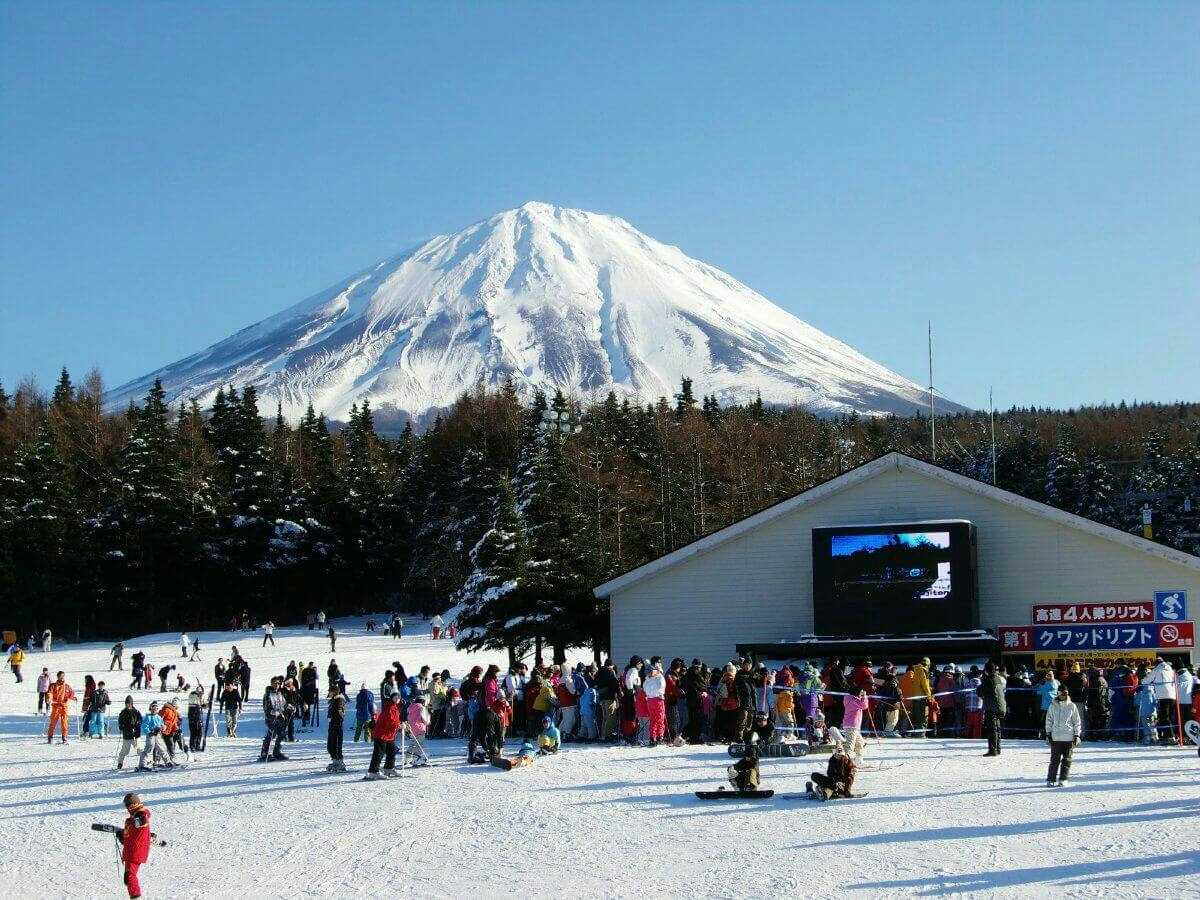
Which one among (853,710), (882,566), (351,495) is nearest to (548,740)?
(853,710)

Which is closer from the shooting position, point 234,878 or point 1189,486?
point 234,878

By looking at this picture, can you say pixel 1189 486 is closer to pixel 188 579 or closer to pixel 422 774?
pixel 188 579

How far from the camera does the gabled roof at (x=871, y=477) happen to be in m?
29.8

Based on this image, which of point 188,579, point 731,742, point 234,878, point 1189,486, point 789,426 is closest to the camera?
point 234,878

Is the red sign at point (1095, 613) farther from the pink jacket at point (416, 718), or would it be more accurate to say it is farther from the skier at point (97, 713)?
the skier at point (97, 713)

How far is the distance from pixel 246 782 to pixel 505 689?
198 inches

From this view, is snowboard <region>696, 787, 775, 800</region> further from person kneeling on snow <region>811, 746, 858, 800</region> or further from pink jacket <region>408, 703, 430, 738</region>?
pink jacket <region>408, 703, 430, 738</region>

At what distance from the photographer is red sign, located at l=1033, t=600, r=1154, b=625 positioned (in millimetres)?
29562

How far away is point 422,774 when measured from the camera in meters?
21.3

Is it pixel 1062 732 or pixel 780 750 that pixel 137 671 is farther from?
pixel 1062 732

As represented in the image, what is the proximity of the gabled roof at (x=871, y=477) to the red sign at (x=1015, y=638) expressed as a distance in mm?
2517

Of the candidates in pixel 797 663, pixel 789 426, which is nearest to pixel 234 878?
pixel 797 663

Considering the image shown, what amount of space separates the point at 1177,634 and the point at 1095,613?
5.54ft

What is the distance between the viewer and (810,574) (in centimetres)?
3231
